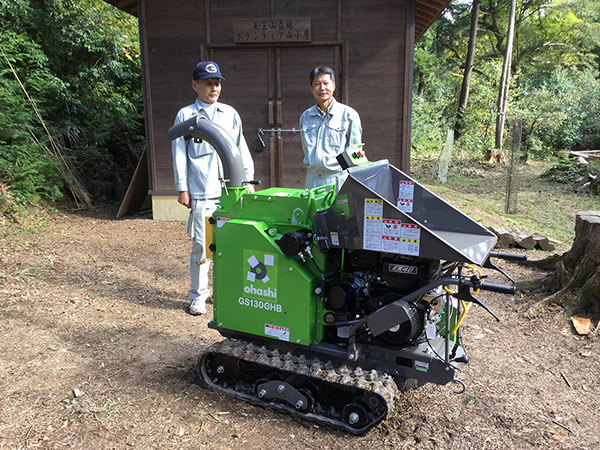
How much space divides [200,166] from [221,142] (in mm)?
1107

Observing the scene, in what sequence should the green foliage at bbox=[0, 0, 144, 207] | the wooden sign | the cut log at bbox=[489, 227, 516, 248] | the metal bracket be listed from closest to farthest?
the cut log at bbox=[489, 227, 516, 248] → the wooden sign → the metal bracket → the green foliage at bbox=[0, 0, 144, 207]

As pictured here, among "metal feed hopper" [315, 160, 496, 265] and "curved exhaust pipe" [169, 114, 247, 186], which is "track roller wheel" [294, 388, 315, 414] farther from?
"curved exhaust pipe" [169, 114, 247, 186]

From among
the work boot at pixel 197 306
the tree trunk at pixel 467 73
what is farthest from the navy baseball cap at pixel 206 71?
the tree trunk at pixel 467 73

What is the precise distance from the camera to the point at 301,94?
7500 mm

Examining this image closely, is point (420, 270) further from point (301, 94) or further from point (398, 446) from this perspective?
point (301, 94)

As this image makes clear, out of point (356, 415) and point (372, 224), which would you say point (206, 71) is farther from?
point (356, 415)

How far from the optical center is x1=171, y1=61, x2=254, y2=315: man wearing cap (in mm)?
4113

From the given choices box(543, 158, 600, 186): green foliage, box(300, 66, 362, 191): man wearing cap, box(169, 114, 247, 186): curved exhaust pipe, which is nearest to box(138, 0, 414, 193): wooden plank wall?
box(300, 66, 362, 191): man wearing cap

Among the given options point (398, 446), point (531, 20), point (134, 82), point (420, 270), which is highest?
point (531, 20)

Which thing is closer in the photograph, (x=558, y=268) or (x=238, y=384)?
(x=238, y=384)

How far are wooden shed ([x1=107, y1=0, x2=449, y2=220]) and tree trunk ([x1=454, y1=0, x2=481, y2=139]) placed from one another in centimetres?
1205

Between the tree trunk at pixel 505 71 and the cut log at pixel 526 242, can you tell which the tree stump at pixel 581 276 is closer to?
the cut log at pixel 526 242

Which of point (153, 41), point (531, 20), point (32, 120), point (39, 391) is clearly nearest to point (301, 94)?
point (153, 41)

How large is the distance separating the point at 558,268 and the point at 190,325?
12.2 ft
